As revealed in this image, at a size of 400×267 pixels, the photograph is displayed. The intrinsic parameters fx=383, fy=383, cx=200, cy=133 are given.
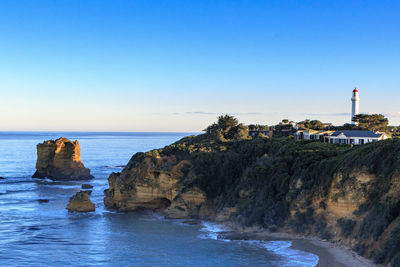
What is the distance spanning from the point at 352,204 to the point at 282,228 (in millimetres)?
6018

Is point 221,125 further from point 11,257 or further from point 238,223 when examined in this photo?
point 11,257

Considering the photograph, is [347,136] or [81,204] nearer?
[81,204]

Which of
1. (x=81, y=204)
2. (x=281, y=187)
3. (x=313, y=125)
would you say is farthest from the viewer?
(x=313, y=125)

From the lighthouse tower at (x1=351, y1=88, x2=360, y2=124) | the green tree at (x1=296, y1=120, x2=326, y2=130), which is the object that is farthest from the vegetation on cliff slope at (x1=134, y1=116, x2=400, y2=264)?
the lighthouse tower at (x1=351, y1=88, x2=360, y2=124)

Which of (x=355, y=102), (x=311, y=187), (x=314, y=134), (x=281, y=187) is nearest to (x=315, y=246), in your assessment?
(x=311, y=187)

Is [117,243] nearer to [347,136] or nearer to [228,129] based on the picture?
[228,129]

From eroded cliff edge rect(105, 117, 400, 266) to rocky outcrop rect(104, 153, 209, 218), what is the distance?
10cm

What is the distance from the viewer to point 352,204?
26.9 metres

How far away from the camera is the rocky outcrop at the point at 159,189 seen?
123 ft

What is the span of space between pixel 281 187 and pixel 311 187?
3.13m

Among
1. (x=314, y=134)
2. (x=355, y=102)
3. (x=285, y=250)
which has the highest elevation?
(x=355, y=102)

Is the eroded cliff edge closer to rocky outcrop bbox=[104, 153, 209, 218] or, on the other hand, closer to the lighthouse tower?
rocky outcrop bbox=[104, 153, 209, 218]

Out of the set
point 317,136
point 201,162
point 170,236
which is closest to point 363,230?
point 170,236

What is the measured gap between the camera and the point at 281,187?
106ft
